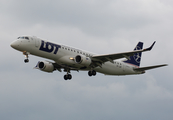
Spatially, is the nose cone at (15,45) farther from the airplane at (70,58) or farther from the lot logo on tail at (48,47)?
the lot logo on tail at (48,47)

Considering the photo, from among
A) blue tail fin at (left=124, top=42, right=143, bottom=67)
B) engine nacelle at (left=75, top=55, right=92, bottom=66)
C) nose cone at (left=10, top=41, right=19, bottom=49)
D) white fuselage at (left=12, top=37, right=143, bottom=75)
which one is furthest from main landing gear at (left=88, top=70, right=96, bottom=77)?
nose cone at (left=10, top=41, right=19, bottom=49)

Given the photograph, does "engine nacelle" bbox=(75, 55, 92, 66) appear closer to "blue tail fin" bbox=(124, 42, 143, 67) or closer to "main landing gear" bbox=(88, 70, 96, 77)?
"main landing gear" bbox=(88, 70, 96, 77)

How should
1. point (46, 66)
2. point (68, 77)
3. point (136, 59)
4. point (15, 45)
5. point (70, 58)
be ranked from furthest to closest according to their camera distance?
1. point (136, 59)
2. point (68, 77)
3. point (46, 66)
4. point (70, 58)
5. point (15, 45)

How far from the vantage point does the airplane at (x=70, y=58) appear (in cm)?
4656

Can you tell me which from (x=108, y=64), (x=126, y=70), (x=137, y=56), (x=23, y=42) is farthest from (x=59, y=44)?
(x=137, y=56)

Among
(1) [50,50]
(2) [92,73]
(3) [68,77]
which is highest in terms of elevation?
(1) [50,50]

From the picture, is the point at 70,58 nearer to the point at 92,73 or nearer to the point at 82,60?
the point at 82,60

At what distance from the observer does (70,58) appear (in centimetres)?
4850

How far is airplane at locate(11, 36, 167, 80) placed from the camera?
153 feet

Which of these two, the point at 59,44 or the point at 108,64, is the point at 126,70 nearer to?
A: the point at 108,64

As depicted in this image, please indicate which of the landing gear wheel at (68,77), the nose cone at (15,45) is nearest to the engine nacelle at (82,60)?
the landing gear wheel at (68,77)

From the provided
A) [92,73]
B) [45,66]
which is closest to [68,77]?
[45,66]

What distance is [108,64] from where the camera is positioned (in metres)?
54.1

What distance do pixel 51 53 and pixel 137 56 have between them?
21.5m
